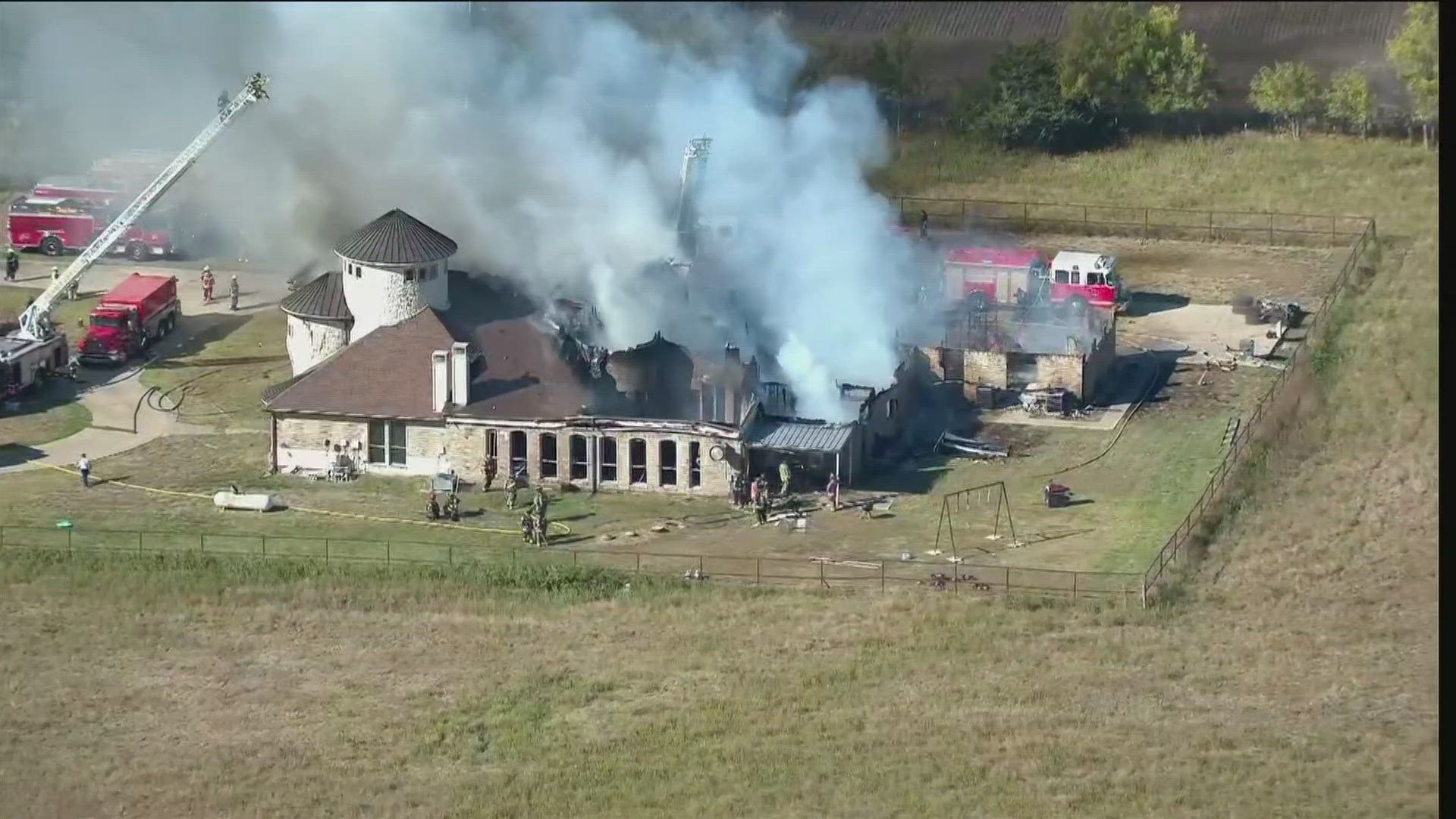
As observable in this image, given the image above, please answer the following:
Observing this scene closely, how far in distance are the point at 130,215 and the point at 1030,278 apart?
27625 mm

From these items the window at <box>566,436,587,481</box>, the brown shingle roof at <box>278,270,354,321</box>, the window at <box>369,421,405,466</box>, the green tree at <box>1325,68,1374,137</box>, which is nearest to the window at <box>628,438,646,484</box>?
the window at <box>566,436,587,481</box>

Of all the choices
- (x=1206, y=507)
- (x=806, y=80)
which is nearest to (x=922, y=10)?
(x=806, y=80)

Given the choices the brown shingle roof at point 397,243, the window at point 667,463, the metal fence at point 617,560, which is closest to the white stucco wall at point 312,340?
the brown shingle roof at point 397,243

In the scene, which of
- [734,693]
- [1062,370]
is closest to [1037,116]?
[1062,370]

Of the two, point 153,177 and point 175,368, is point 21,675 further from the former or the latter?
point 153,177

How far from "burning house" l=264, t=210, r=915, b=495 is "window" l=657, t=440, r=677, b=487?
38 millimetres

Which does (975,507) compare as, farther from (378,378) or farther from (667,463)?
(378,378)

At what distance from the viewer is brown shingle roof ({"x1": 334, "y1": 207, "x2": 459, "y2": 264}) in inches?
2768

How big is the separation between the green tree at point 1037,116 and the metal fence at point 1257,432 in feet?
56.5

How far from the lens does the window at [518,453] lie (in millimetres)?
65625

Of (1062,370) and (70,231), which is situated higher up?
(70,231)

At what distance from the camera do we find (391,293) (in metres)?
70.7

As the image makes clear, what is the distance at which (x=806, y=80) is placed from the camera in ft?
358

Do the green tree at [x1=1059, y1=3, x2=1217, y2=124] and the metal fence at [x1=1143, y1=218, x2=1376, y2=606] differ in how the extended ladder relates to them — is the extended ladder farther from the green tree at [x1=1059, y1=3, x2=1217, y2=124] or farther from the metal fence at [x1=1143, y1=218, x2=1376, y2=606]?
the green tree at [x1=1059, y1=3, x2=1217, y2=124]
